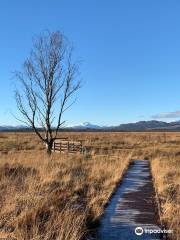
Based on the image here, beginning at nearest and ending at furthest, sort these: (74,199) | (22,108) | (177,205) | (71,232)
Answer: (71,232)
(177,205)
(74,199)
(22,108)

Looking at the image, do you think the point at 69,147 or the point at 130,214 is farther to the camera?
the point at 69,147

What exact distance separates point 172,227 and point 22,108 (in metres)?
19.8

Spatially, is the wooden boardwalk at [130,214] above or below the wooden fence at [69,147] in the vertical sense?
below

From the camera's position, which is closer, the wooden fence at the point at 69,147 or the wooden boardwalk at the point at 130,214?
the wooden boardwalk at the point at 130,214

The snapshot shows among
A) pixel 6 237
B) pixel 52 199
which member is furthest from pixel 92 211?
pixel 6 237

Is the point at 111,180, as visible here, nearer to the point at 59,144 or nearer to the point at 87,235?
the point at 87,235

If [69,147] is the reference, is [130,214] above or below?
below

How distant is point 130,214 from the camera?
9766 millimetres

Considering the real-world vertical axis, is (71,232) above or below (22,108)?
below

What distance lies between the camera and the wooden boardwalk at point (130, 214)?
798cm

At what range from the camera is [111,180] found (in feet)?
50.4

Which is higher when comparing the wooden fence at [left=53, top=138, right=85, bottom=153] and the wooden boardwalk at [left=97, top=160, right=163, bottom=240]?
the wooden fence at [left=53, top=138, right=85, bottom=153]

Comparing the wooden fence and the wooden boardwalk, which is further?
the wooden fence

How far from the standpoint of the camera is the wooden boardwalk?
7980 millimetres
